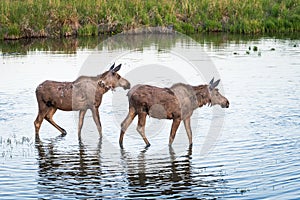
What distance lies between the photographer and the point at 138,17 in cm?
3691

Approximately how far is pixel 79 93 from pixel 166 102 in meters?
2.24

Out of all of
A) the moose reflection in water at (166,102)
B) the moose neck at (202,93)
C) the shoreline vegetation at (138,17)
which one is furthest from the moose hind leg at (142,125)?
the shoreline vegetation at (138,17)

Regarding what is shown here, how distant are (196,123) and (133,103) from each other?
2.50 metres

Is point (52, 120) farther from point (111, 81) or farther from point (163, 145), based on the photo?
point (163, 145)

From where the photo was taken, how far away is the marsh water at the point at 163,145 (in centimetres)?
1112

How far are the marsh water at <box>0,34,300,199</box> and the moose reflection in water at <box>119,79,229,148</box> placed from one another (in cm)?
50

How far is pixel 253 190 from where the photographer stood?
1079cm

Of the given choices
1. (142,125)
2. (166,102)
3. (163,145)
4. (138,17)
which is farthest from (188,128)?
(138,17)

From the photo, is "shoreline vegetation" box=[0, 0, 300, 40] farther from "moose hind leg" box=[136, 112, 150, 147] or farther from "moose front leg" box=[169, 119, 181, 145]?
"moose front leg" box=[169, 119, 181, 145]

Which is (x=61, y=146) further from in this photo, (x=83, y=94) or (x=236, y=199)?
(x=236, y=199)

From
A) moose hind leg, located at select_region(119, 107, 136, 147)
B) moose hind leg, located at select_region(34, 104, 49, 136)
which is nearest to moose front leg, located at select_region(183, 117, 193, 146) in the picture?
moose hind leg, located at select_region(119, 107, 136, 147)

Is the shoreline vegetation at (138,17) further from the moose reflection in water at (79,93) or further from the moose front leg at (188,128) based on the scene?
the moose front leg at (188,128)

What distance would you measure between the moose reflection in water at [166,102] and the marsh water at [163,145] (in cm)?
50

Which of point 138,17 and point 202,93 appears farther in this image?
point 138,17
